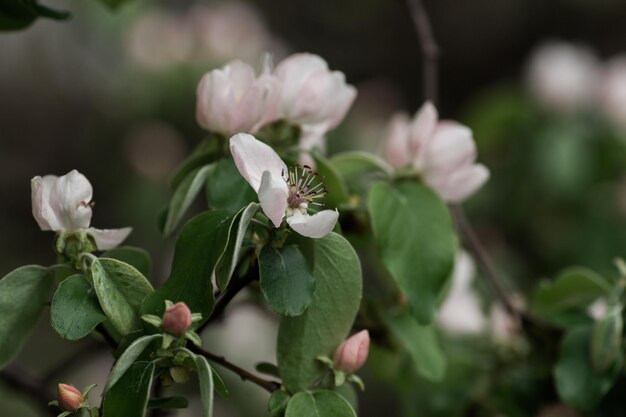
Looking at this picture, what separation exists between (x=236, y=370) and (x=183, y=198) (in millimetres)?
124

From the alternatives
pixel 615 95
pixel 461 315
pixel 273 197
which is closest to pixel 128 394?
pixel 273 197

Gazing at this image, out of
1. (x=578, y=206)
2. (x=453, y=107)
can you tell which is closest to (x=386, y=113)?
(x=453, y=107)

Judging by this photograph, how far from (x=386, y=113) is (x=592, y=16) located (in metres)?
0.77

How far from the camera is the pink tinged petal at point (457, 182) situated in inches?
28.2

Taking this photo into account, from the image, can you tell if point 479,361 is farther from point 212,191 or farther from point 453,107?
point 453,107

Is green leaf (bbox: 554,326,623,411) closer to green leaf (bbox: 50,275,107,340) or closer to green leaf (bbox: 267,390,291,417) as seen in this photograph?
green leaf (bbox: 267,390,291,417)

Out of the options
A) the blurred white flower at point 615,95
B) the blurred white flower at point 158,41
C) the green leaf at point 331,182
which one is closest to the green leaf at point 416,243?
the green leaf at point 331,182

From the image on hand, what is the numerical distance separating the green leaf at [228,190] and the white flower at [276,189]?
55 mm

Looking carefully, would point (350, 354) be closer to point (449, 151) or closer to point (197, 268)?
point (197, 268)

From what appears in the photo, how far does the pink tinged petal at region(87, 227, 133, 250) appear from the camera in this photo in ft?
1.81

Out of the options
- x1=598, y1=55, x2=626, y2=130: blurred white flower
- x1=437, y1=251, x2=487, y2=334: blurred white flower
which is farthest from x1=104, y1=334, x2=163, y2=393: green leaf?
x1=598, y1=55, x2=626, y2=130: blurred white flower

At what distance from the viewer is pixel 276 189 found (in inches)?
19.4

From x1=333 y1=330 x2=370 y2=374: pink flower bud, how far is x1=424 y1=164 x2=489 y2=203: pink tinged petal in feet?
0.63

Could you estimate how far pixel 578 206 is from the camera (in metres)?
1.58
